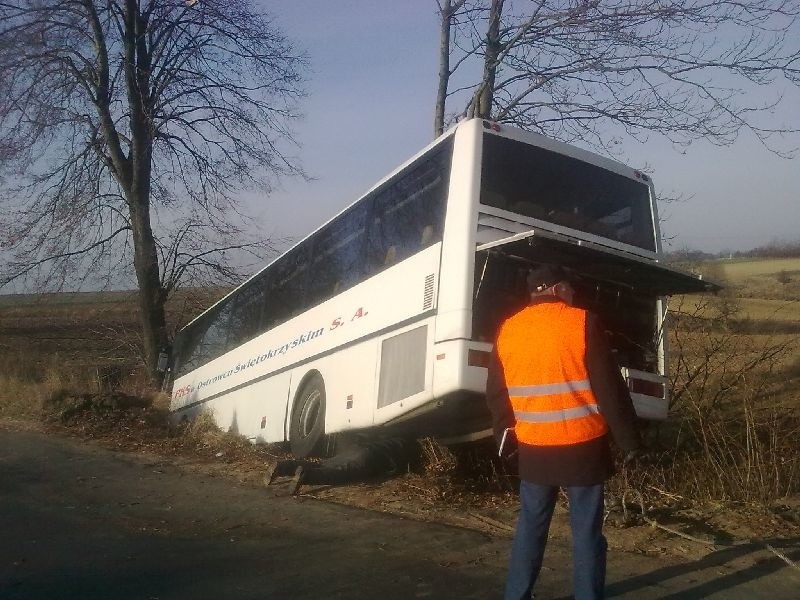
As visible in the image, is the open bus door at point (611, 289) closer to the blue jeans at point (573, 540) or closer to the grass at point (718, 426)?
the grass at point (718, 426)

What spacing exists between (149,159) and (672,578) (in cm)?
1681

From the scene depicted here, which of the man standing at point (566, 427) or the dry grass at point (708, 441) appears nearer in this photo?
the man standing at point (566, 427)

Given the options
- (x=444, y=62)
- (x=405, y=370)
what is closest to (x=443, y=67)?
(x=444, y=62)

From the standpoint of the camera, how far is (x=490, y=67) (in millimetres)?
12914

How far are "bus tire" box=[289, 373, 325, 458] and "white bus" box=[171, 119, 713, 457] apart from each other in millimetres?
30

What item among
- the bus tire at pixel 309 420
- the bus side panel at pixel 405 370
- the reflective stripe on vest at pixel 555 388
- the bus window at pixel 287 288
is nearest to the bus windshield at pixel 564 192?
the bus side panel at pixel 405 370

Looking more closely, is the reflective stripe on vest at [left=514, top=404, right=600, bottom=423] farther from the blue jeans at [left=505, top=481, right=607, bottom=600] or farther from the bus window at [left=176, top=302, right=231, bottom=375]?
the bus window at [left=176, top=302, right=231, bottom=375]

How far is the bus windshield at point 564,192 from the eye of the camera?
715 centimetres

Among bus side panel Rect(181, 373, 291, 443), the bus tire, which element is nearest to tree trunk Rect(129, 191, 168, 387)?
bus side panel Rect(181, 373, 291, 443)

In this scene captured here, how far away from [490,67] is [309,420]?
6638mm

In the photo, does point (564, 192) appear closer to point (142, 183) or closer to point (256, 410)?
point (256, 410)

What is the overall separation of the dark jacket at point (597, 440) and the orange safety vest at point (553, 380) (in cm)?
4

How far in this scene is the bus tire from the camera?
952 cm

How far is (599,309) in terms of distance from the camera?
7.44 meters
